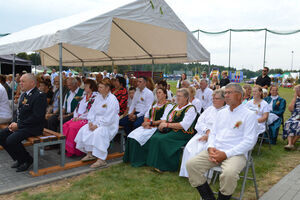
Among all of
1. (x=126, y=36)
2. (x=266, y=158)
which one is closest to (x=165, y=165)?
(x=266, y=158)

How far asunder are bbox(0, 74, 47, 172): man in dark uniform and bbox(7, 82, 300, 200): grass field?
2.77 feet

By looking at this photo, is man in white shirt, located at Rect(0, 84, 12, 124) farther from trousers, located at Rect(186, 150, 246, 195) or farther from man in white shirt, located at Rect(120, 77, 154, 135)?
trousers, located at Rect(186, 150, 246, 195)

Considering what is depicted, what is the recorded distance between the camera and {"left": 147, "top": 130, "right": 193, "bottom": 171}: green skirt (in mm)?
4168

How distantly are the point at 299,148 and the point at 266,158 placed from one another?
50.6 inches

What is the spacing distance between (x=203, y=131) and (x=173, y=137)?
543mm

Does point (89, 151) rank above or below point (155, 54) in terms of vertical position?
below

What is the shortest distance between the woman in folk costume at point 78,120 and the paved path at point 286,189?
135 inches

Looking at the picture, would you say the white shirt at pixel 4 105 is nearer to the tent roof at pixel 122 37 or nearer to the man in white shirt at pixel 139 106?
the tent roof at pixel 122 37

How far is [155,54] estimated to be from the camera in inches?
319

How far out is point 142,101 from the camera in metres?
5.93

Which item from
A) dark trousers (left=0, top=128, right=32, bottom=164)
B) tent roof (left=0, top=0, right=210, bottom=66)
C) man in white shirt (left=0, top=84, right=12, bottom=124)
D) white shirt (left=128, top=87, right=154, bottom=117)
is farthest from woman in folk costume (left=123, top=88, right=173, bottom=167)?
man in white shirt (left=0, top=84, right=12, bottom=124)

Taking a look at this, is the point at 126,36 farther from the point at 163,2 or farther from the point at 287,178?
the point at 287,178

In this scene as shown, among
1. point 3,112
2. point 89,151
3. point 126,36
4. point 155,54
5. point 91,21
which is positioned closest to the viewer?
point 91,21

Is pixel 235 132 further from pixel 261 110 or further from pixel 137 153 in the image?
pixel 261 110
